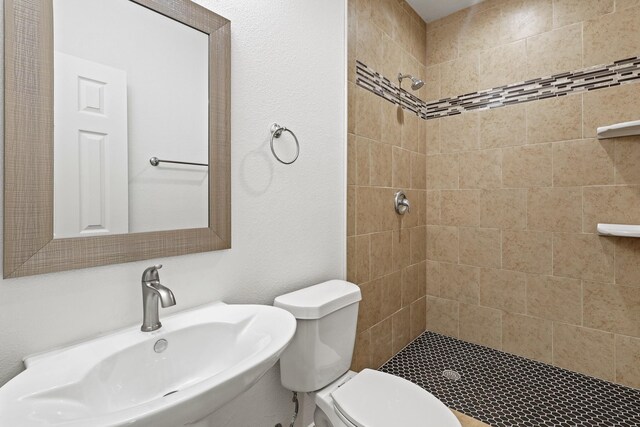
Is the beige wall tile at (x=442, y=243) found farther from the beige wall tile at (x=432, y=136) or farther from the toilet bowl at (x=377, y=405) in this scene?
the toilet bowl at (x=377, y=405)

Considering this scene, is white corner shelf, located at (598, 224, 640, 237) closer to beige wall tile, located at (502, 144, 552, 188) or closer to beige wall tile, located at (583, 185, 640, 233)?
beige wall tile, located at (583, 185, 640, 233)

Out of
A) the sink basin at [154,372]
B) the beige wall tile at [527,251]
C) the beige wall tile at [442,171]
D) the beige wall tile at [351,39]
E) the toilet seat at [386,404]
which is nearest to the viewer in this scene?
the sink basin at [154,372]

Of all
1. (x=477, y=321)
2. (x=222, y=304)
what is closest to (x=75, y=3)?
(x=222, y=304)

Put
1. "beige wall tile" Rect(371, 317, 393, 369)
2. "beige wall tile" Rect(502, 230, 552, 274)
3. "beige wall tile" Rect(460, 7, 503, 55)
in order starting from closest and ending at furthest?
"beige wall tile" Rect(371, 317, 393, 369), "beige wall tile" Rect(502, 230, 552, 274), "beige wall tile" Rect(460, 7, 503, 55)

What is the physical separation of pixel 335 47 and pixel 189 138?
3.19 ft

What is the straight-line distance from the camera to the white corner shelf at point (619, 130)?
5.30 ft

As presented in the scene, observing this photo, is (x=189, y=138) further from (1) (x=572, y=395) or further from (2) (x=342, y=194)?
(1) (x=572, y=395)

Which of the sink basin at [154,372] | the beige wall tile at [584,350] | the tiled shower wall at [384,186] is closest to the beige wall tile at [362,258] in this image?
the tiled shower wall at [384,186]

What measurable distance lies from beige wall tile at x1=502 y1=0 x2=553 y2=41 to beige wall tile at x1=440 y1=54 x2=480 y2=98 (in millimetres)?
252

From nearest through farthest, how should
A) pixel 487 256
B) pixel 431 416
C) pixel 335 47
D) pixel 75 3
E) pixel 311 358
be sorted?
pixel 75 3 → pixel 431 416 → pixel 311 358 → pixel 335 47 → pixel 487 256

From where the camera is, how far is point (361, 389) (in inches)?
48.3

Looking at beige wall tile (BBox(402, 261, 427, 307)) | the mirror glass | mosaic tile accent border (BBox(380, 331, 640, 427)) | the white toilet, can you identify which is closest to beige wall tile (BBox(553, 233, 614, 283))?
mosaic tile accent border (BBox(380, 331, 640, 427))

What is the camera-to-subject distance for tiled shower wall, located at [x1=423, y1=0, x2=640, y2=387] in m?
1.79

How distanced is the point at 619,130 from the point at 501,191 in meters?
0.66
